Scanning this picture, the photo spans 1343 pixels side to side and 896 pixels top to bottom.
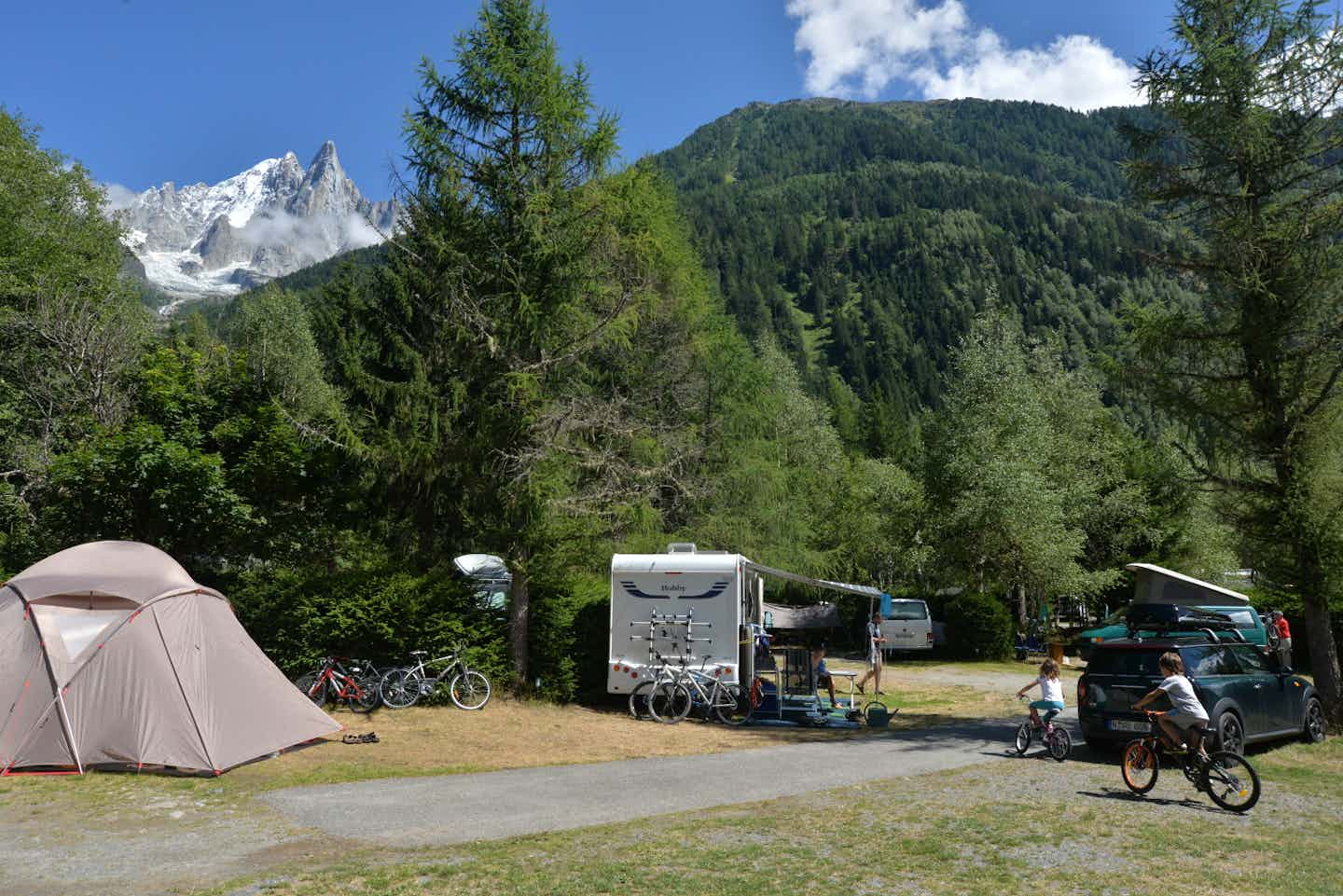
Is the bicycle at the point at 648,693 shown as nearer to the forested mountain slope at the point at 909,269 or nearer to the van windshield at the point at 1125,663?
the van windshield at the point at 1125,663

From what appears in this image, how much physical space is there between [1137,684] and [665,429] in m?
11.6

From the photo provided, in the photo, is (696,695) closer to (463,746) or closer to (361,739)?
(463,746)

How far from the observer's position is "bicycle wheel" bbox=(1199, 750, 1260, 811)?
8297mm

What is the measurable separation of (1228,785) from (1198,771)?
261 mm

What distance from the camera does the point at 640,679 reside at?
1474 centimetres

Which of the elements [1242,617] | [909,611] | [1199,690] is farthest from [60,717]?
[909,611]

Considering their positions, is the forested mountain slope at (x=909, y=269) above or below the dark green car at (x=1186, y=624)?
above

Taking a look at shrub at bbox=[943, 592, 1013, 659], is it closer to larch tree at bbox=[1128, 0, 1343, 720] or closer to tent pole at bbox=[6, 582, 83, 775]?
larch tree at bbox=[1128, 0, 1343, 720]

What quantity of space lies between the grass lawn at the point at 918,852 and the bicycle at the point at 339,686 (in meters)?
7.48

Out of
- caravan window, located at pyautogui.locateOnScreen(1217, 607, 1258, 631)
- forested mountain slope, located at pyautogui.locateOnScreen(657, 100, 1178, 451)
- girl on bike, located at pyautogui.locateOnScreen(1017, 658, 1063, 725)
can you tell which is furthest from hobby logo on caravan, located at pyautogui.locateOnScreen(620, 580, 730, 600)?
forested mountain slope, located at pyautogui.locateOnScreen(657, 100, 1178, 451)

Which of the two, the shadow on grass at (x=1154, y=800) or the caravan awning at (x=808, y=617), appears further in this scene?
the caravan awning at (x=808, y=617)

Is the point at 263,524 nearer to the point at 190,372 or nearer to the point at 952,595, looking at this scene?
the point at 190,372

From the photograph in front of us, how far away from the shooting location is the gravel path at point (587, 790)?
314 inches

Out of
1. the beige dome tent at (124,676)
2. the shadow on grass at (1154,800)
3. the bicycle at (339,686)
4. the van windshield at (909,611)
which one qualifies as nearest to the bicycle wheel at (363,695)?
the bicycle at (339,686)
